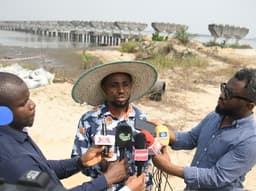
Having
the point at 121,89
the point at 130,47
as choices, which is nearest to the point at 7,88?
the point at 121,89

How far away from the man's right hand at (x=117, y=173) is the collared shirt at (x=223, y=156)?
0.53 meters

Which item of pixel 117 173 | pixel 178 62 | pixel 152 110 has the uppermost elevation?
pixel 117 173

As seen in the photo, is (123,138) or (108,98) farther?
(108,98)

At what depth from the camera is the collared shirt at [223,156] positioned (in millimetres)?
1906

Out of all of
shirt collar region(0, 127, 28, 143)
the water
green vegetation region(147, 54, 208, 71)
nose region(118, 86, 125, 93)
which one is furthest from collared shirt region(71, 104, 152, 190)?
the water

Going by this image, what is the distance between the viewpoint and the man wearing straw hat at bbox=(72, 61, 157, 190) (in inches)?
87.4

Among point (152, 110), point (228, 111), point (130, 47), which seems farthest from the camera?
point (130, 47)

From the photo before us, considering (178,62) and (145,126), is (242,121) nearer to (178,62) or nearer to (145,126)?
(145,126)

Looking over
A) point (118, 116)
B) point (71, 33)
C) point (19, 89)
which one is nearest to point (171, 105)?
point (118, 116)

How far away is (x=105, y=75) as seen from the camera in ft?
7.52

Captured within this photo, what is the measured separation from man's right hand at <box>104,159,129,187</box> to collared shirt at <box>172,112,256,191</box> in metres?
0.53

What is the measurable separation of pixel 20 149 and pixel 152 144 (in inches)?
30.6

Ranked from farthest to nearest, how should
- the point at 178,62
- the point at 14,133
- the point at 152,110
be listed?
1. the point at 178,62
2. the point at 152,110
3. the point at 14,133

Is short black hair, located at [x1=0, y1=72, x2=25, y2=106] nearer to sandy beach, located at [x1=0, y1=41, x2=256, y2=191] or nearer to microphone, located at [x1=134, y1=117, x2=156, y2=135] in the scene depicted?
microphone, located at [x1=134, y1=117, x2=156, y2=135]
